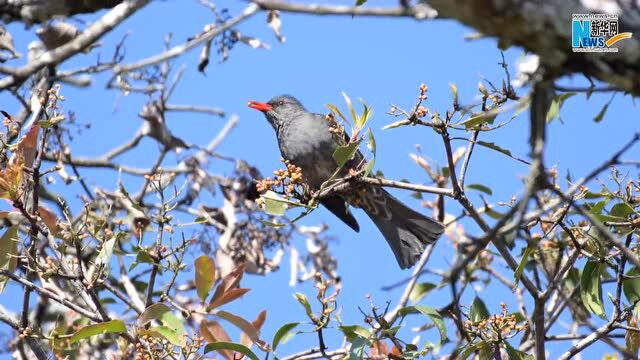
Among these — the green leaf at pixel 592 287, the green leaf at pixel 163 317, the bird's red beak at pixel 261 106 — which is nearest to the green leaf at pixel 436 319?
the green leaf at pixel 592 287

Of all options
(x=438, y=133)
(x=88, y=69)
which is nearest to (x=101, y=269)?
(x=438, y=133)

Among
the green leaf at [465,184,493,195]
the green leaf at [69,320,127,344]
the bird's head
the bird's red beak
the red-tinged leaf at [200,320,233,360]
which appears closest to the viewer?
the green leaf at [69,320,127,344]

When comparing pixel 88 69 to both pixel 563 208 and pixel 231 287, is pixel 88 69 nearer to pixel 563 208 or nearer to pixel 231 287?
pixel 231 287

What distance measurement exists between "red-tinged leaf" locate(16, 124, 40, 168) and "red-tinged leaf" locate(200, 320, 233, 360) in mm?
1085

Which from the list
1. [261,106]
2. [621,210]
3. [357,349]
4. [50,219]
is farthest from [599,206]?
[261,106]

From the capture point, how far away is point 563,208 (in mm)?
3447

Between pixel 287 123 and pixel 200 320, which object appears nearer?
pixel 200 320

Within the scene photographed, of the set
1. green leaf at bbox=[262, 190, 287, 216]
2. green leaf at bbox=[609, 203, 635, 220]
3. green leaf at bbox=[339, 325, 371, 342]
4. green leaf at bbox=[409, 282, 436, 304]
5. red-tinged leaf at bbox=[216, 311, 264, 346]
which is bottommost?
green leaf at bbox=[339, 325, 371, 342]

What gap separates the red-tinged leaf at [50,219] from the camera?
12.2 ft

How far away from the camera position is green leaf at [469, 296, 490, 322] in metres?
3.86

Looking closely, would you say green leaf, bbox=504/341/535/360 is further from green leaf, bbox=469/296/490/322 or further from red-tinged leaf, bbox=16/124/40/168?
red-tinged leaf, bbox=16/124/40/168

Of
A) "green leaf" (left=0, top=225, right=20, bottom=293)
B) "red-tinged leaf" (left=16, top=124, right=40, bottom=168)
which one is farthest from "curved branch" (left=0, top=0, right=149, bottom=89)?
"green leaf" (left=0, top=225, right=20, bottom=293)

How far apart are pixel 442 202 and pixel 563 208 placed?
1.68m

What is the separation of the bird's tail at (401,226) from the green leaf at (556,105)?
1.80 m
